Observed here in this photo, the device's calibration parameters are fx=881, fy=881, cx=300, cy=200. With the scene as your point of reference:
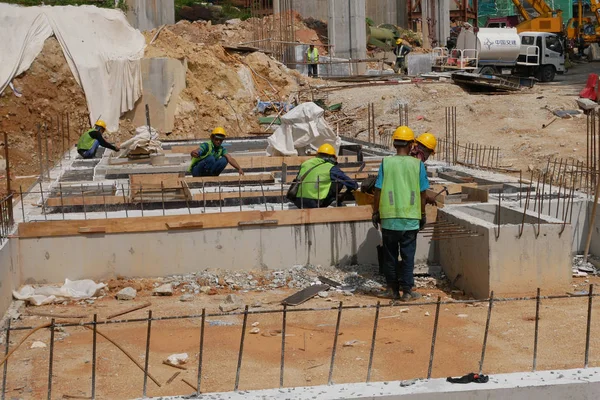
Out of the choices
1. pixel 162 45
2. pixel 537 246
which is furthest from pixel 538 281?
pixel 162 45

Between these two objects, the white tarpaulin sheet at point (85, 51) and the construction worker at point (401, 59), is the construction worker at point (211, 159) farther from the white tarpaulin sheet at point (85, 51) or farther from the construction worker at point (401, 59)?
the construction worker at point (401, 59)

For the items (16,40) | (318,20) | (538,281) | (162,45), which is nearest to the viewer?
(538,281)

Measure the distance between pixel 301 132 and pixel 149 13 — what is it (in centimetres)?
1475

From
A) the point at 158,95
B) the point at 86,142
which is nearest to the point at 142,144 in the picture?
the point at 86,142

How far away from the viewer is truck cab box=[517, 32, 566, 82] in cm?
3023

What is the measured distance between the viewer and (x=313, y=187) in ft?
30.0

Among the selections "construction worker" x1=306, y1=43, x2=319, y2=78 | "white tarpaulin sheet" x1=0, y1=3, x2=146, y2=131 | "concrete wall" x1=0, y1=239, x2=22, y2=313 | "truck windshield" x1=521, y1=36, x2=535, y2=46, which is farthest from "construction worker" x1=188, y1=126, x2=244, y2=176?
"truck windshield" x1=521, y1=36, x2=535, y2=46

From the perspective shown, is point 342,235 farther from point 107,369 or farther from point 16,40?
point 16,40

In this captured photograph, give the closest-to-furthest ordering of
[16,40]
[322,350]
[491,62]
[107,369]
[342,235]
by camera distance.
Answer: [107,369] < [322,350] < [342,235] < [16,40] < [491,62]

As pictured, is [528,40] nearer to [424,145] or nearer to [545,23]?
[545,23]

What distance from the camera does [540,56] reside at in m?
30.3

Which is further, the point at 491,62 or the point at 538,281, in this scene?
the point at 491,62

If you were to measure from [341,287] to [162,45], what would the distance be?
50.5ft

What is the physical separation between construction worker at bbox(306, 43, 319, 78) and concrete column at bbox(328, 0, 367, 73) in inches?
58.4
